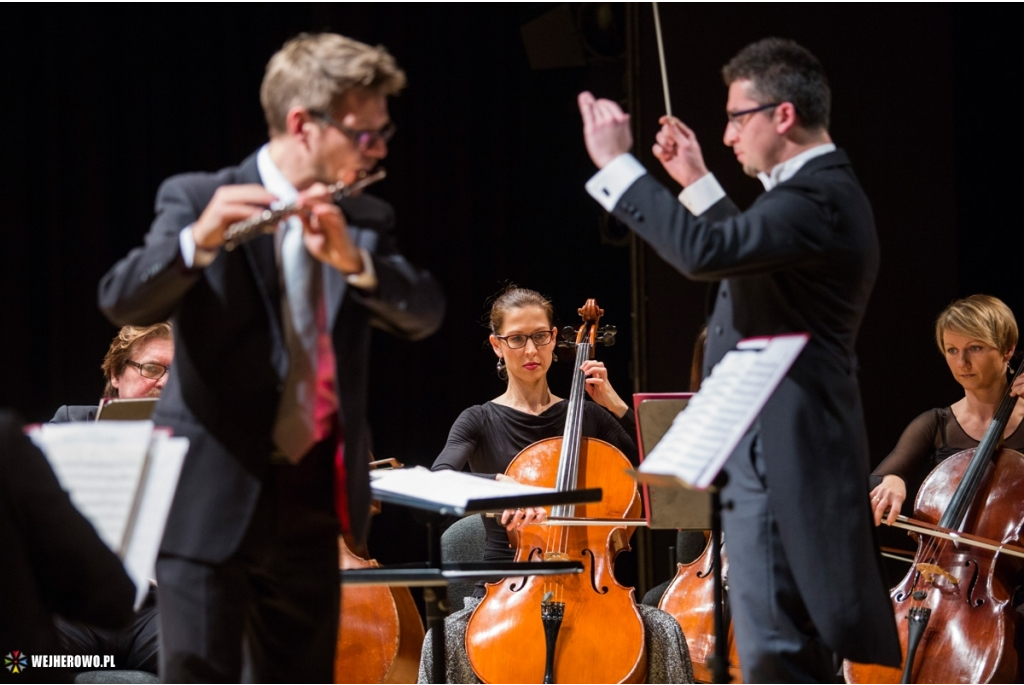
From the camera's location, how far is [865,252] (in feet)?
5.97

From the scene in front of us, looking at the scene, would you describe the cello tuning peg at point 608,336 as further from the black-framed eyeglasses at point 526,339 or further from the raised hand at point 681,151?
the raised hand at point 681,151

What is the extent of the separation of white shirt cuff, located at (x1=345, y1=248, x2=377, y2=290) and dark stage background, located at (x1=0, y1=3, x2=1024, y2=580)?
9.18ft

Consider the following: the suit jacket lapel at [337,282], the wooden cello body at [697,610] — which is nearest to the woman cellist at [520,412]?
the wooden cello body at [697,610]

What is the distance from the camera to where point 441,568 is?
196 centimetres

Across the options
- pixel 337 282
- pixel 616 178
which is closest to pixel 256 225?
pixel 337 282

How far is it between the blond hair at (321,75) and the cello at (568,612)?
1684 millimetres

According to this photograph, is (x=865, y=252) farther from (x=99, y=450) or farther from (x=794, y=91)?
(x=99, y=450)

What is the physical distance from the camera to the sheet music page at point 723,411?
58.2 inches

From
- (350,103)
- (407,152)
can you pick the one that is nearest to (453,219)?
(407,152)

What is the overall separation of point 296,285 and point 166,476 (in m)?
0.32

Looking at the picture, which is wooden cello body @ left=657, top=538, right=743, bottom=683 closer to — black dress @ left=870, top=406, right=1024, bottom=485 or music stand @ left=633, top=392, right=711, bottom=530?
music stand @ left=633, top=392, right=711, bottom=530

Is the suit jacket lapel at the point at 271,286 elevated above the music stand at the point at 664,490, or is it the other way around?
the suit jacket lapel at the point at 271,286

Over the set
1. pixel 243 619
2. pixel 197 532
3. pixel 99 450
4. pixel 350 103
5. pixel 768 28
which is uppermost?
pixel 768 28

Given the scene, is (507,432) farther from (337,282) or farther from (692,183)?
(337,282)
